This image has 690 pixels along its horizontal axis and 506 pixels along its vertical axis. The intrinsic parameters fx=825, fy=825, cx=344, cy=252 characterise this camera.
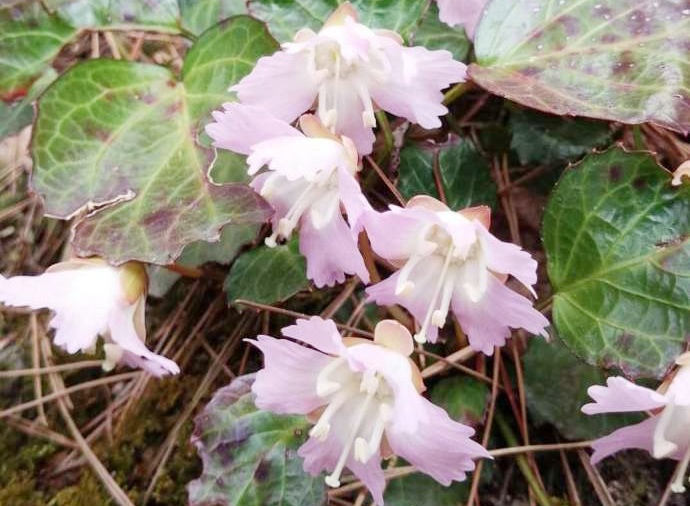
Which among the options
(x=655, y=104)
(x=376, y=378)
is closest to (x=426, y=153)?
(x=655, y=104)

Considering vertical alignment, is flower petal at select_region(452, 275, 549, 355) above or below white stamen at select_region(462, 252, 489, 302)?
below

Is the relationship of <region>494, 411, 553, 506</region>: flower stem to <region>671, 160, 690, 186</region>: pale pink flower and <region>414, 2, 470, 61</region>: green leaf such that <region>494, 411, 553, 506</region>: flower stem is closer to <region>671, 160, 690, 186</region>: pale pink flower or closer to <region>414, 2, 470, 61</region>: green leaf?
<region>671, 160, 690, 186</region>: pale pink flower

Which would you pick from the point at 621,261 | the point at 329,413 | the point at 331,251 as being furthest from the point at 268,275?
the point at 621,261

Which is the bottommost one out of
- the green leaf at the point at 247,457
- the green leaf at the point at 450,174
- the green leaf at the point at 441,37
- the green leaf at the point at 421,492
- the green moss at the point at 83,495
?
the green moss at the point at 83,495

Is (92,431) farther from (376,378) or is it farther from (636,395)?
(636,395)

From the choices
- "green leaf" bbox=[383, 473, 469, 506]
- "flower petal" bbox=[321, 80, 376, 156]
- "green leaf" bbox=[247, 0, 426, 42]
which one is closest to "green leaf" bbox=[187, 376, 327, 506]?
"green leaf" bbox=[383, 473, 469, 506]

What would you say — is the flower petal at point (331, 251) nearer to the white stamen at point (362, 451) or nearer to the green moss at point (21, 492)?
the white stamen at point (362, 451)

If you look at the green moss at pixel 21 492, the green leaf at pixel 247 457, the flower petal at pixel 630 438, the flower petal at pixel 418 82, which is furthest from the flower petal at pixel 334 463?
the green moss at pixel 21 492
